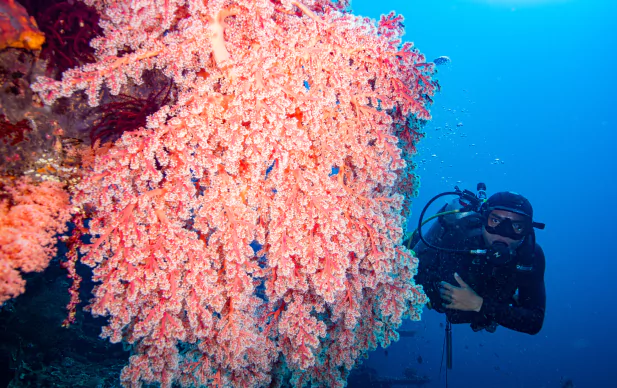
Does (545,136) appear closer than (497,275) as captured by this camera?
No

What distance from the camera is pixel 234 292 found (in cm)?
248

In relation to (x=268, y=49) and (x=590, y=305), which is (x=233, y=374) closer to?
(x=268, y=49)

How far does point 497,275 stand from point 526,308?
858 mm

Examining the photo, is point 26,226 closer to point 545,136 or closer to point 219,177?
point 219,177

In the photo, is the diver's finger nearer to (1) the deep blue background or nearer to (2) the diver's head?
(2) the diver's head

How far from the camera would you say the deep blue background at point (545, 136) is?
44.8m

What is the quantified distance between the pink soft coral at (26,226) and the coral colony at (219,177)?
0.01 m

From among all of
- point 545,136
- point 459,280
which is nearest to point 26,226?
point 459,280

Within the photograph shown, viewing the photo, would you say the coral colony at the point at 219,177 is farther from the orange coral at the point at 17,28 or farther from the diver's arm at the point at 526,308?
the diver's arm at the point at 526,308

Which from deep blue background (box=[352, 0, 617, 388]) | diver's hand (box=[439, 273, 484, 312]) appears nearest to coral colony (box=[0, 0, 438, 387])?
diver's hand (box=[439, 273, 484, 312])

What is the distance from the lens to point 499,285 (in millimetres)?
5879

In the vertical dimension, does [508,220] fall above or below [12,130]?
above

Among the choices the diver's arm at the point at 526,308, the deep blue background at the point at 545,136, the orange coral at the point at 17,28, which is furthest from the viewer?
the deep blue background at the point at 545,136

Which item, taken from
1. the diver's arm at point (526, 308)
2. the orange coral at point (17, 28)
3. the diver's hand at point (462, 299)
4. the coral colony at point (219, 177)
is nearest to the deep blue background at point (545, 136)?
the diver's arm at point (526, 308)
